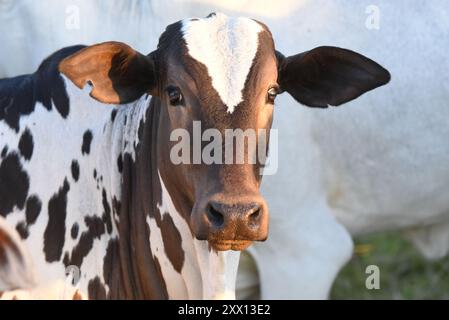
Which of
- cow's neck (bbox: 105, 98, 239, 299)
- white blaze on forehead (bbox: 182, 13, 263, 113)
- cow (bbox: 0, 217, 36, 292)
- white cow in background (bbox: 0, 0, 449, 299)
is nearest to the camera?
cow (bbox: 0, 217, 36, 292)

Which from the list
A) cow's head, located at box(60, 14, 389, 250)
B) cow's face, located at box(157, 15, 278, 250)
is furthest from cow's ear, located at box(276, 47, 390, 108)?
cow's face, located at box(157, 15, 278, 250)

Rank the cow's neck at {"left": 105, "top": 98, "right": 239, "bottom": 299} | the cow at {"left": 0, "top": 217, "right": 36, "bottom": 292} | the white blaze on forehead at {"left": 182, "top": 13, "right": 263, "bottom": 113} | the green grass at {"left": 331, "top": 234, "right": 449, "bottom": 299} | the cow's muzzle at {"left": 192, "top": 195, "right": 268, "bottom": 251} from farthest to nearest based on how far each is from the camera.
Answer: the green grass at {"left": 331, "top": 234, "right": 449, "bottom": 299} < the cow's neck at {"left": 105, "top": 98, "right": 239, "bottom": 299} < the white blaze on forehead at {"left": 182, "top": 13, "right": 263, "bottom": 113} < the cow's muzzle at {"left": 192, "top": 195, "right": 268, "bottom": 251} < the cow at {"left": 0, "top": 217, "right": 36, "bottom": 292}

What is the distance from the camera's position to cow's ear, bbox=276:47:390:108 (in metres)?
4.00

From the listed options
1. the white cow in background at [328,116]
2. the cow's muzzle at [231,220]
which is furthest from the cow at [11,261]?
the white cow in background at [328,116]

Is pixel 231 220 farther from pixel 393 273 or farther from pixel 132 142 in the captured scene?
pixel 393 273

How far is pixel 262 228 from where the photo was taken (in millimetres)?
3592

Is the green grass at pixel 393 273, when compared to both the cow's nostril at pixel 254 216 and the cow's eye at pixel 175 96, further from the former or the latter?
the cow's nostril at pixel 254 216

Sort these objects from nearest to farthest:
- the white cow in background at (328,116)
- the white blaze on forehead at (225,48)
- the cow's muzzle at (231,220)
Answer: the cow's muzzle at (231,220)
the white blaze on forehead at (225,48)
the white cow in background at (328,116)

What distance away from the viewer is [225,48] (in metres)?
3.79

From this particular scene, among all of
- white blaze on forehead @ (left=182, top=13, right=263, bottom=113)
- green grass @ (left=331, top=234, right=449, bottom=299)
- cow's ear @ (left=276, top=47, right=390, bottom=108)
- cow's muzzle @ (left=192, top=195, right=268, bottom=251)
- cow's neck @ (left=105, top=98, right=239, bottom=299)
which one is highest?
white blaze on forehead @ (left=182, top=13, right=263, bottom=113)

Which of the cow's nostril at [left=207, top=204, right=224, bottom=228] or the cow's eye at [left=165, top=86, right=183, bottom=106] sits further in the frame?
the cow's eye at [left=165, top=86, right=183, bottom=106]

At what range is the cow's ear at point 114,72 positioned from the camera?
383 cm

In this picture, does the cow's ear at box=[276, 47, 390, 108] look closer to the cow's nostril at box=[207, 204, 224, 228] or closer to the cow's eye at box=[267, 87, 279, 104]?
the cow's eye at box=[267, 87, 279, 104]

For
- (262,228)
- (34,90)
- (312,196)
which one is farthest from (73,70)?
(312,196)
